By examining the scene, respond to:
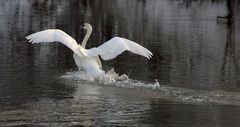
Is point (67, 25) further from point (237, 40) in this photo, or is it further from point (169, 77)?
point (169, 77)

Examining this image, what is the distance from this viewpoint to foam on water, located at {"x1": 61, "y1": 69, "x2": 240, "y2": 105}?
14.1m

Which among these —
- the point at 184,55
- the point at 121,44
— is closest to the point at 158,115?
the point at 121,44

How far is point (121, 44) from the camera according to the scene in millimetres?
16453

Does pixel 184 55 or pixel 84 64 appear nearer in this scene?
pixel 84 64

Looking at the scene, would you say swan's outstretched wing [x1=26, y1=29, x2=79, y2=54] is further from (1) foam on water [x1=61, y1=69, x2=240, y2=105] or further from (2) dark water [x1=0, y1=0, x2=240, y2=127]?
(2) dark water [x1=0, y1=0, x2=240, y2=127]

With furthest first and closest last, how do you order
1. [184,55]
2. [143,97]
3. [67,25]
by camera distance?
[67,25] < [184,55] < [143,97]

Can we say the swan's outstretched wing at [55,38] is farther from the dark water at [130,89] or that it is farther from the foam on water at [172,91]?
the dark water at [130,89]

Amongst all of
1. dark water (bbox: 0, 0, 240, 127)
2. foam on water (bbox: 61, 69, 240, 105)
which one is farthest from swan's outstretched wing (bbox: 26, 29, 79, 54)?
dark water (bbox: 0, 0, 240, 127)

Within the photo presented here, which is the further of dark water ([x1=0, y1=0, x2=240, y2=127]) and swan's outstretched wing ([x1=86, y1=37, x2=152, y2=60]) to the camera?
swan's outstretched wing ([x1=86, y1=37, x2=152, y2=60])

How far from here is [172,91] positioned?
15102 millimetres

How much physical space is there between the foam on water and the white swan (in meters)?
0.22

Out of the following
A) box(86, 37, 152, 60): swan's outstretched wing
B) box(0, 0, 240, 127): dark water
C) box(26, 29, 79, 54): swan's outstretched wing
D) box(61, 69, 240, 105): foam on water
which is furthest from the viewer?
box(26, 29, 79, 54): swan's outstretched wing

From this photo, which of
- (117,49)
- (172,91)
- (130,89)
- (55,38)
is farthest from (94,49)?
(172,91)

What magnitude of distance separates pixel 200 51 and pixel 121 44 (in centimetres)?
917
